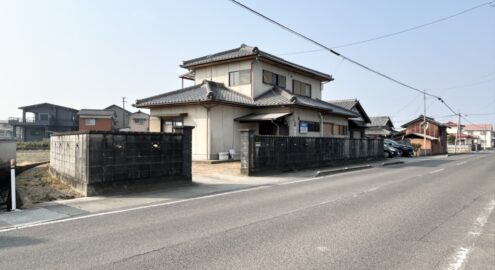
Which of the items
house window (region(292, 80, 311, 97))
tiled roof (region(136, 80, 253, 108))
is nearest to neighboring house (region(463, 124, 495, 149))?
house window (region(292, 80, 311, 97))

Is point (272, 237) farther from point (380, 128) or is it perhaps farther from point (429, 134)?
point (429, 134)

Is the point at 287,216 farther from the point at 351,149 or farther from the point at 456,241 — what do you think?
the point at 351,149

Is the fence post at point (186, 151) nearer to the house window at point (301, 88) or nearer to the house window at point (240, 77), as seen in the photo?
the house window at point (240, 77)

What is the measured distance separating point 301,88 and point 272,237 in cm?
2569

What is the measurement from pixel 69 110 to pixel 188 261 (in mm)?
73199

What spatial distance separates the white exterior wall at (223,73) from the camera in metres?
25.7

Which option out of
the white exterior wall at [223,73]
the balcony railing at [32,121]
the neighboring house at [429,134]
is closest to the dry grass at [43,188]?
the white exterior wall at [223,73]

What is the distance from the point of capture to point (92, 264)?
4.75 meters

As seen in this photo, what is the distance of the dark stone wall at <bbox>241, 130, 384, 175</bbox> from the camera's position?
16484 mm

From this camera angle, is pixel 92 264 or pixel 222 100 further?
pixel 222 100

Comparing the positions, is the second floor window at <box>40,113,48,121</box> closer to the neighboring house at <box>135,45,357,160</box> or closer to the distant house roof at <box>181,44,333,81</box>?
the neighboring house at <box>135,45,357,160</box>

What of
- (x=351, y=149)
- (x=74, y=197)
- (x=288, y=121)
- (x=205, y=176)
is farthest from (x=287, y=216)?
(x=351, y=149)

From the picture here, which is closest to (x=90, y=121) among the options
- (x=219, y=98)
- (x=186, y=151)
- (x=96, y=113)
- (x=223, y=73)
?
(x=96, y=113)

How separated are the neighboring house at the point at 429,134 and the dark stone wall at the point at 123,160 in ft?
145
